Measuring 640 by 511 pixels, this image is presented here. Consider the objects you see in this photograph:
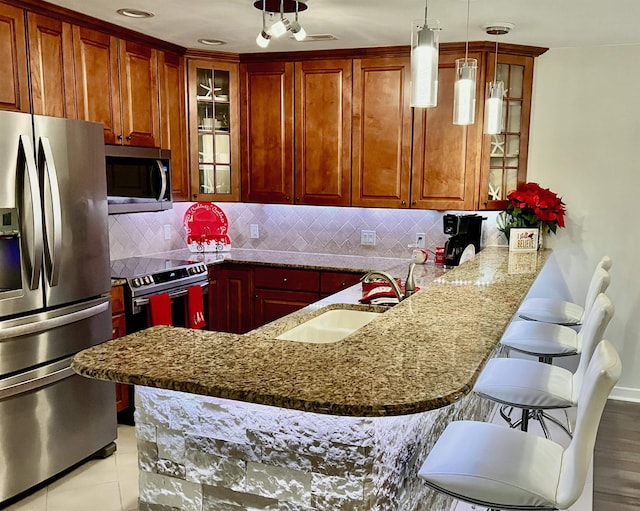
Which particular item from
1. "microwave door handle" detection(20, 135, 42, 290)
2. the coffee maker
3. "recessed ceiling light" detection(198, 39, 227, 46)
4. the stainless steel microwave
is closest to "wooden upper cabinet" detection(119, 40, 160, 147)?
the stainless steel microwave

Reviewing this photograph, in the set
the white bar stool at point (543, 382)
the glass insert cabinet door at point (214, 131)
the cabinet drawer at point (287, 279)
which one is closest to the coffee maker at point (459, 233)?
the cabinet drawer at point (287, 279)

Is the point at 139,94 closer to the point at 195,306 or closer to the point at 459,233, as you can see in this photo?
the point at 195,306

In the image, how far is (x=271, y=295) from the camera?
439cm

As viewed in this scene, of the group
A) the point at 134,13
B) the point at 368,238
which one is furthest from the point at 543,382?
the point at 134,13

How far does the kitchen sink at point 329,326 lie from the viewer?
2.37 m

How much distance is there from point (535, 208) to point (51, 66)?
309 centimetres

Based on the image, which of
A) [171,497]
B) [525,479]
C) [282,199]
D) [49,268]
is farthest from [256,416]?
[282,199]

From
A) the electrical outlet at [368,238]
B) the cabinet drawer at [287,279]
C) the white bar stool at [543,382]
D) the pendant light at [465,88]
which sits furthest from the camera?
the electrical outlet at [368,238]

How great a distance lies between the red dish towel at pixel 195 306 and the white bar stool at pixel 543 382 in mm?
2186

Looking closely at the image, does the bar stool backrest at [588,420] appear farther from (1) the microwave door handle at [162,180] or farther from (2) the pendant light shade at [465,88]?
(1) the microwave door handle at [162,180]

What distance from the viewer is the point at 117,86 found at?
371 centimetres

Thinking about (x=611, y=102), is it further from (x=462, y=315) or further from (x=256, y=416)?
(x=256, y=416)

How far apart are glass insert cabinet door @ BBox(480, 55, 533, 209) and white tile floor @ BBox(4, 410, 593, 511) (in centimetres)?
191

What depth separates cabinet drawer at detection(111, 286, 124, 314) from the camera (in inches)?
134
